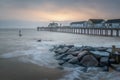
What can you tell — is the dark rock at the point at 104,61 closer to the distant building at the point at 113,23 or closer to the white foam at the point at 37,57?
the white foam at the point at 37,57

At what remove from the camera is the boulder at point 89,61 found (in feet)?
42.7

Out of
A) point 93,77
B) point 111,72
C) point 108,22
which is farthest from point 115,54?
point 108,22

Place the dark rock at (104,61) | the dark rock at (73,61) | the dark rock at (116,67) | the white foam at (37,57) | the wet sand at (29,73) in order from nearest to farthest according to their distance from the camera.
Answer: the wet sand at (29,73) → the dark rock at (116,67) → the dark rock at (104,61) → the dark rock at (73,61) → the white foam at (37,57)

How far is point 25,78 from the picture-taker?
35.5 ft

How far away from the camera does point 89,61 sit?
1325 cm

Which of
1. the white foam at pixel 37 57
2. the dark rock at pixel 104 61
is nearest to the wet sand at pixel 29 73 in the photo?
the white foam at pixel 37 57

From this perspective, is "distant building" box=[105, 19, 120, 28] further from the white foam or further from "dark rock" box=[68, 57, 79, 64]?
"dark rock" box=[68, 57, 79, 64]

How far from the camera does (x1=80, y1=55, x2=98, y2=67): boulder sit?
13.0 metres

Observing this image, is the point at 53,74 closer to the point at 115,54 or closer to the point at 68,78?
the point at 68,78

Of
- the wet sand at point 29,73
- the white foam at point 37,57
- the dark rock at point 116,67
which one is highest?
the dark rock at point 116,67

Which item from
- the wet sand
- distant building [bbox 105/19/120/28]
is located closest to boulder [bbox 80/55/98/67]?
the wet sand

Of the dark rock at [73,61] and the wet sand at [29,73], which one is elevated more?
the dark rock at [73,61]

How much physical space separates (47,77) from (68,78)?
1273 mm

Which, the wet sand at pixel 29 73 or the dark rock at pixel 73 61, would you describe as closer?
the wet sand at pixel 29 73
